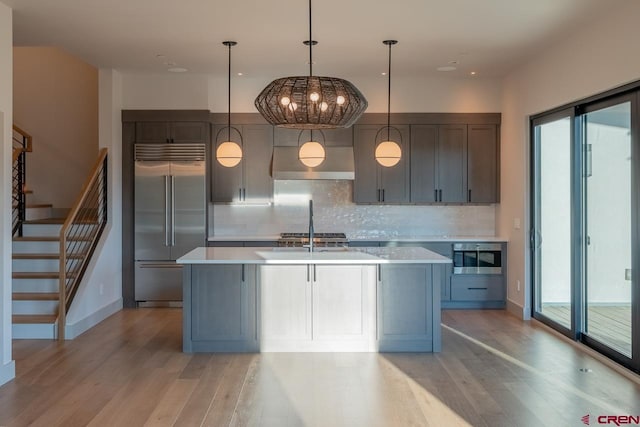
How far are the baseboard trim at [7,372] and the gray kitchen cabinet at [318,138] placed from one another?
4.12m

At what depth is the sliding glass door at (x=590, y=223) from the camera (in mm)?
4691

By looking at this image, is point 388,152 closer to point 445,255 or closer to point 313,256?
point 313,256

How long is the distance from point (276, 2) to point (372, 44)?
1.54 metres

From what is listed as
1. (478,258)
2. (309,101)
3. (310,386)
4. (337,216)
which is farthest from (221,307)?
(478,258)

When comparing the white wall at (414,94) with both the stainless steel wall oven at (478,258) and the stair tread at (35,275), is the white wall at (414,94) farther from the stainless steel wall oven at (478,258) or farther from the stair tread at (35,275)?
the stair tread at (35,275)

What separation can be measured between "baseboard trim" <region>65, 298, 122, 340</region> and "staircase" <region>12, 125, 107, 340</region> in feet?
0.25

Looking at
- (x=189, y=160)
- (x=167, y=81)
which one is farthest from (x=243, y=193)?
(x=167, y=81)

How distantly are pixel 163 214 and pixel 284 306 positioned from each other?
286 centimetres

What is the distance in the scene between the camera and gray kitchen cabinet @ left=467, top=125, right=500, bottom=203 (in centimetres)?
758

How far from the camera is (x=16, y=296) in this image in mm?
6082

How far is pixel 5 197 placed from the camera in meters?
4.54

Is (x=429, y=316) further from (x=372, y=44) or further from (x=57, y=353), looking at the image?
(x=57, y=353)

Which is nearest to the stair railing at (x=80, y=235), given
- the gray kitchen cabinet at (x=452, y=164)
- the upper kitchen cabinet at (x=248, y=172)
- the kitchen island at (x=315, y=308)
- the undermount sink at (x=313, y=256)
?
the upper kitchen cabinet at (x=248, y=172)

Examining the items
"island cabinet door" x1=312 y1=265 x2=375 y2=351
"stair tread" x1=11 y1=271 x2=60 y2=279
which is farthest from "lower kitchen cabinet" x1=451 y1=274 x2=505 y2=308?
"stair tread" x1=11 y1=271 x2=60 y2=279
